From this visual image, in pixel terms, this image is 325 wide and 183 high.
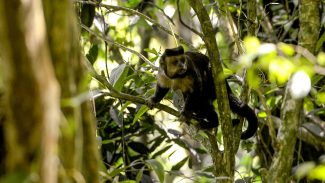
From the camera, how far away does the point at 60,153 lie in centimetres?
114

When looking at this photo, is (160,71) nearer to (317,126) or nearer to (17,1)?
(317,126)

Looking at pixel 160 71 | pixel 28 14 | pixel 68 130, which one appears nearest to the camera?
pixel 28 14

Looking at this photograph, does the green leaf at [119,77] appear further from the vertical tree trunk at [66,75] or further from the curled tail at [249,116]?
the vertical tree trunk at [66,75]

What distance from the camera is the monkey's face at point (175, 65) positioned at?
440 cm

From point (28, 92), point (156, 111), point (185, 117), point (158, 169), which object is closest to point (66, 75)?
point (28, 92)

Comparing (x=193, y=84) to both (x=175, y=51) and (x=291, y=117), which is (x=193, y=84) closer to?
(x=175, y=51)

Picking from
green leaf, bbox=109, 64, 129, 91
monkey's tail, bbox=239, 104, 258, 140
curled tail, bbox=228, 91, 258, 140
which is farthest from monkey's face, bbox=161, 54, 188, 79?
green leaf, bbox=109, 64, 129, 91

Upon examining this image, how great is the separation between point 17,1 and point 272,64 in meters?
0.59

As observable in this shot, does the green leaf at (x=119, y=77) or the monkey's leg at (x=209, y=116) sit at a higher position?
the green leaf at (x=119, y=77)

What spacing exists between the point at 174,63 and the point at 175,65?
0.03 m

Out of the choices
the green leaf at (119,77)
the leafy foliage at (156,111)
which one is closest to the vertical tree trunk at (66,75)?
the leafy foliage at (156,111)

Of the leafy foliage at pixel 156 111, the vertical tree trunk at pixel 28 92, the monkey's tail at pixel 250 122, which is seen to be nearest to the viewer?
the vertical tree trunk at pixel 28 92

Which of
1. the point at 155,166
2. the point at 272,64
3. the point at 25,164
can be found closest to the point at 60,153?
the point at 25,164

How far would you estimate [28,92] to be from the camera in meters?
0.97
